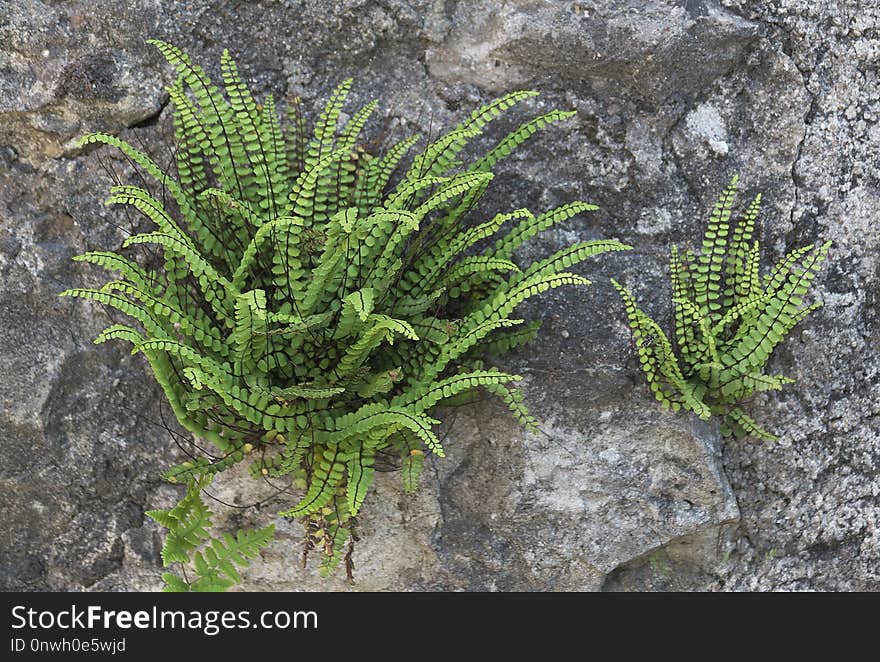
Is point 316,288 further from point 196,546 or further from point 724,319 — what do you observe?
point 724,319

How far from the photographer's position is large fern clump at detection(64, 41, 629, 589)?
3416 mm

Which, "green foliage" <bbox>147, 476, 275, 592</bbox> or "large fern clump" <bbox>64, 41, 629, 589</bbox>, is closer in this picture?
"large fern clump" <bbox>64, 41, 629, 589</bbox>

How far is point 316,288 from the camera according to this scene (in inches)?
Answer: 135

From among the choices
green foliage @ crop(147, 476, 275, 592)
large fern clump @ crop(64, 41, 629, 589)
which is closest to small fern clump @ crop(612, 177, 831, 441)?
large fern clump @ crop(64, 41, 629, 589)

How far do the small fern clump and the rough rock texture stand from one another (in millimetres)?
137

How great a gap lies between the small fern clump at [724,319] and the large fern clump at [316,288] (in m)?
0.49

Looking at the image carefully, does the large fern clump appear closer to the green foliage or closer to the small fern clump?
the green foliage

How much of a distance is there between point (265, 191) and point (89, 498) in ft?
5.42

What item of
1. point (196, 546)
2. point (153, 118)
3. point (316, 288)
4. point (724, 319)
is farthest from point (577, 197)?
point (196, 546)

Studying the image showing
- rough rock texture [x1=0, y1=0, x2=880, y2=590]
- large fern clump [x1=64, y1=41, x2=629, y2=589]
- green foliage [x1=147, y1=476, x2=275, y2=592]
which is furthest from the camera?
rough rock texture [x1=0, y1=0, x2=880, y2=590]

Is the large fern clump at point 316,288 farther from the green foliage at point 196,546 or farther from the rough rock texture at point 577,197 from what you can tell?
the rough rock texture at point 577,197

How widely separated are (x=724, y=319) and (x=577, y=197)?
0.81m
